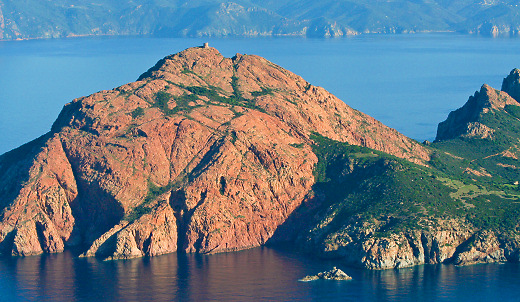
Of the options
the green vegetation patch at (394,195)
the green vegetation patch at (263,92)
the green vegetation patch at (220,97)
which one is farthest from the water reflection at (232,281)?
the green vegetation patch at (263,92)

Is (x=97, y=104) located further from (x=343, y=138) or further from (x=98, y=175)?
(x=343, y=138)

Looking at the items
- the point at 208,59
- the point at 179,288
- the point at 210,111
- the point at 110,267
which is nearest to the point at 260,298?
the point at 179,288

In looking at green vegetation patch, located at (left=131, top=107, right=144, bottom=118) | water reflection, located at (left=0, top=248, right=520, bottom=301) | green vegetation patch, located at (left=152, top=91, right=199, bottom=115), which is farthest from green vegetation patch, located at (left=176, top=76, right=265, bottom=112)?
water reflection, located at (left=0, top=248, right=520, bottom=301)

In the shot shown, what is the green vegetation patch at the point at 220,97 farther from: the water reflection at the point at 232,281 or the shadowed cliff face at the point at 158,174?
the water reflection at the point at 232,281

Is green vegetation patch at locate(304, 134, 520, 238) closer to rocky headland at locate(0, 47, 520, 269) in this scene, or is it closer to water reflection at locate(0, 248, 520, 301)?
rocky headland at locate(0, 47, 520, 269)

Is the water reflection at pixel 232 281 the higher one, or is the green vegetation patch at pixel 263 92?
the green vegetation patch at pixel 263 92

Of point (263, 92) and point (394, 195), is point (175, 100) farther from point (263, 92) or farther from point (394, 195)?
point (394, 195)
